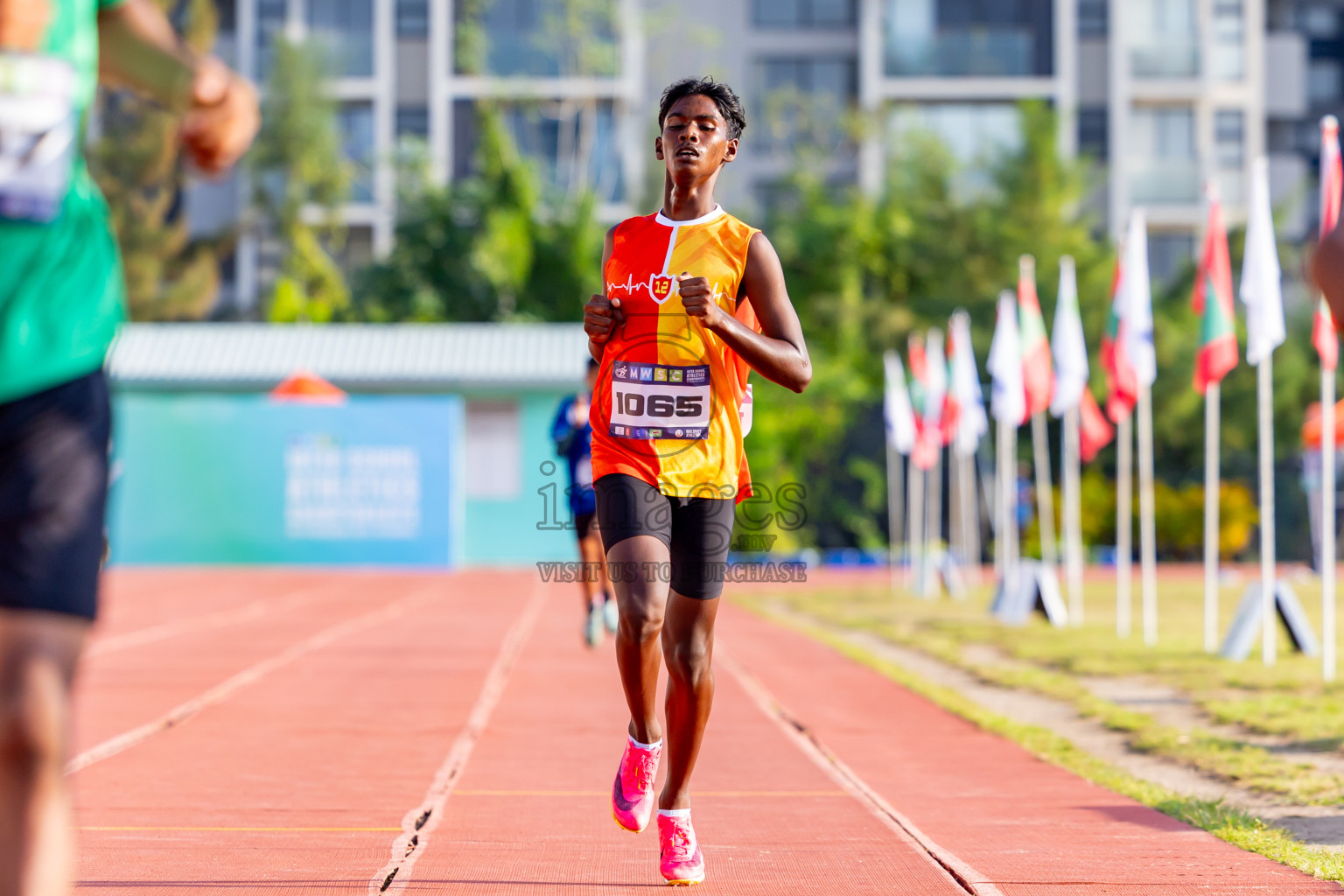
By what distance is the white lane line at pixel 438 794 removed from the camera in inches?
167

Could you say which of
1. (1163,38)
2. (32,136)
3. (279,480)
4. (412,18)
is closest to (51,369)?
(32,136)

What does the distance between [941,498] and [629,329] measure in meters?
24.7

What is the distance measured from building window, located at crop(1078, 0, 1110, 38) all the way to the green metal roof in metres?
22.4

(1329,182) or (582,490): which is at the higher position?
(1329,182)

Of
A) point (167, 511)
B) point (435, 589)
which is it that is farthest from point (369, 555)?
point (435, 589)

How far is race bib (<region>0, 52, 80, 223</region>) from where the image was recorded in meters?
2.25

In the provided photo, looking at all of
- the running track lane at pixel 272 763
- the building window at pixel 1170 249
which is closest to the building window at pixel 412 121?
the building window at pixel 1170 249

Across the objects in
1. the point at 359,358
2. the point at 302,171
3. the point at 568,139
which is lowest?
the point at 359,358

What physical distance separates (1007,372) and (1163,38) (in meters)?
30.6

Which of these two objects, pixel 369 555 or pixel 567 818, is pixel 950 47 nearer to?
pixel 369 555

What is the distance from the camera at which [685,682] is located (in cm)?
415

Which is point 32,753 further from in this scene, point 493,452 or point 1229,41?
point 1229,41

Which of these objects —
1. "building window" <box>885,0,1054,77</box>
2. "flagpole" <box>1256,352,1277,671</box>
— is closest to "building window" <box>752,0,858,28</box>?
"building window" <box>885,0,1054,77</box>

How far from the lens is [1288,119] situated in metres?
46.3
